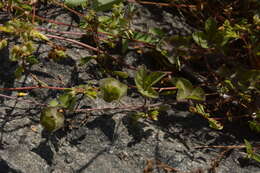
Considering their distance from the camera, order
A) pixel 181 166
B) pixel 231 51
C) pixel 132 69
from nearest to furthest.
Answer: pixel 181 166 < pixel 132 69 < pixel 231 51

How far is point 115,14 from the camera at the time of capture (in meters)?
1.67

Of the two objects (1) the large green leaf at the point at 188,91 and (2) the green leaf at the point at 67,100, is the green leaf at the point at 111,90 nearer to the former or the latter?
(2) the green leaf at the point at 67,100

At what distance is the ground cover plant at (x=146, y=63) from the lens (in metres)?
1.46

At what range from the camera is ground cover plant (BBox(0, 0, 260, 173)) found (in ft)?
4.81

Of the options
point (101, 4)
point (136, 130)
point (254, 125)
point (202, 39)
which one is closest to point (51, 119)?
point (136, 130)

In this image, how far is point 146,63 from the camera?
1769 mm

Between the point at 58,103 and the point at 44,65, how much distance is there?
0.27 meters

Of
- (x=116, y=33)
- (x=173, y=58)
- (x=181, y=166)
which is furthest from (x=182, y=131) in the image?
(x=116, y=33)

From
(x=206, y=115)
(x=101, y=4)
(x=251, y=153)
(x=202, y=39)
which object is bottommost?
(x=251, y=153)

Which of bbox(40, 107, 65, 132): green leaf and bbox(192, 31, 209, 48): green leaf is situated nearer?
bbox(40, 107, 65, 132): green leaf

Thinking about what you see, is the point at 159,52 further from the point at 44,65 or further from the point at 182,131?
the point at 44,65

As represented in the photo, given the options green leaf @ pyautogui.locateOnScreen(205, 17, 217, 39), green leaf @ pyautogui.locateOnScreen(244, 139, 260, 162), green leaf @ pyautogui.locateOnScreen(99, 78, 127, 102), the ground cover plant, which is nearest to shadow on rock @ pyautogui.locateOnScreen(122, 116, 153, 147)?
the ground cover plant

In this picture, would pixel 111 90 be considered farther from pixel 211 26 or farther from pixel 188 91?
pixel 211 26

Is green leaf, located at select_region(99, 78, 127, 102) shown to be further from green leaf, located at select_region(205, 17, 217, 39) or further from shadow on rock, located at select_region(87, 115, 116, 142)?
green leaf, located at select_region(205, 17, 217, 39)
